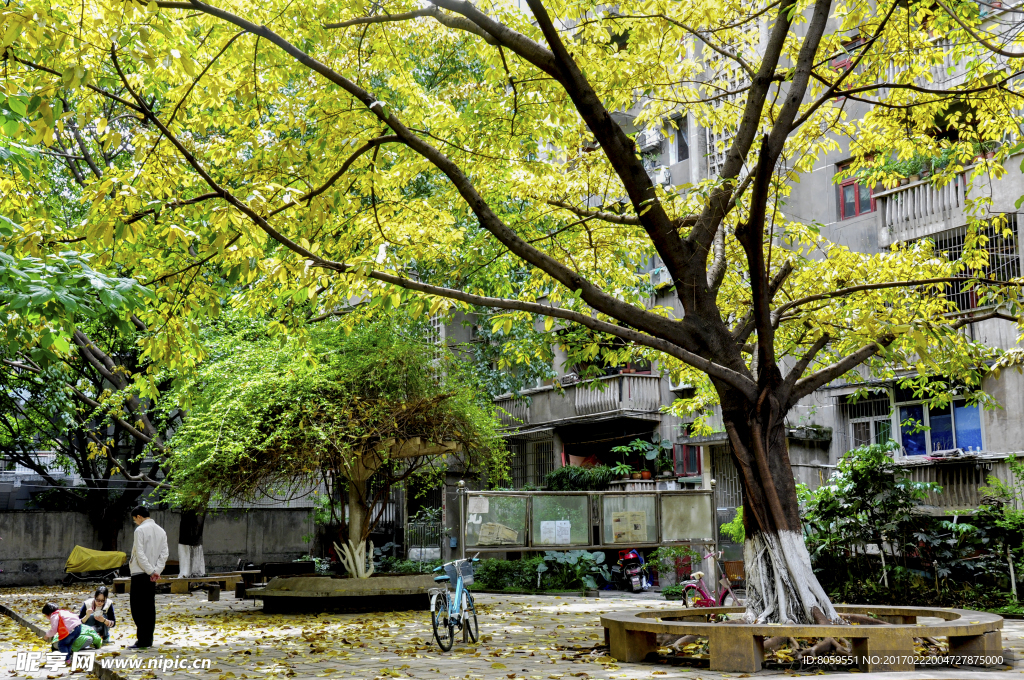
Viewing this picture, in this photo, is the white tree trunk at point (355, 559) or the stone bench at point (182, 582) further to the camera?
the stone bench at point (182, 582)

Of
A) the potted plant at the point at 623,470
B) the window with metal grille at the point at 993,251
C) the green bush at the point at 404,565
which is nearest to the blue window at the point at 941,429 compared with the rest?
the window with metal grille at the point at 993,251

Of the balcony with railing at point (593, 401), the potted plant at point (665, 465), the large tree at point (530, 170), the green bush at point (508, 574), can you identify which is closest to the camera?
the large tree at point (530, 170)

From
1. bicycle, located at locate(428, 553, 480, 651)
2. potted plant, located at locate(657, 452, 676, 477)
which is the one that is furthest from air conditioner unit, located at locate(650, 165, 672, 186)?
bicycle, located at locate(428, 553, 480, 651)

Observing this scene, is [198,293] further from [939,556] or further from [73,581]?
[73,581]

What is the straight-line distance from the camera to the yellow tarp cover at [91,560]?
22.5 meters

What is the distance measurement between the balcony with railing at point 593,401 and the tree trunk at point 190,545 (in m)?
7.84

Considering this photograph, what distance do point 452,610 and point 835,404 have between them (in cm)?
1303

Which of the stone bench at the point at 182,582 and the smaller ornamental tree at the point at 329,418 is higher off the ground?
the smaller ornamental tree at the point at 329,418

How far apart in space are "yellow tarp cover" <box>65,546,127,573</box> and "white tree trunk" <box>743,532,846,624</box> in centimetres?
1817

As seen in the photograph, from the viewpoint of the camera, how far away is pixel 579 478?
2538 cm

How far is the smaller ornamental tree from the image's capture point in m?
15.9

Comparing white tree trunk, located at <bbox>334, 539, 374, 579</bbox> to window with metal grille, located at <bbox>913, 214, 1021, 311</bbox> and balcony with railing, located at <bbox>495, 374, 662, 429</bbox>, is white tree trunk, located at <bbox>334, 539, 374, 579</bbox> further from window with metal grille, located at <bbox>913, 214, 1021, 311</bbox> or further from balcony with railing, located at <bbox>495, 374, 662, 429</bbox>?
window with metal grille, located at <bbox>913, 214, 1021, 311</bbox>

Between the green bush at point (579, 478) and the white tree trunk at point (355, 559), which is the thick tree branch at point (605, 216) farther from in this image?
the green bush at point (579, 478)

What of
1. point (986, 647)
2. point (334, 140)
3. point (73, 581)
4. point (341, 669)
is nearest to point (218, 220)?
point (334, 140)
